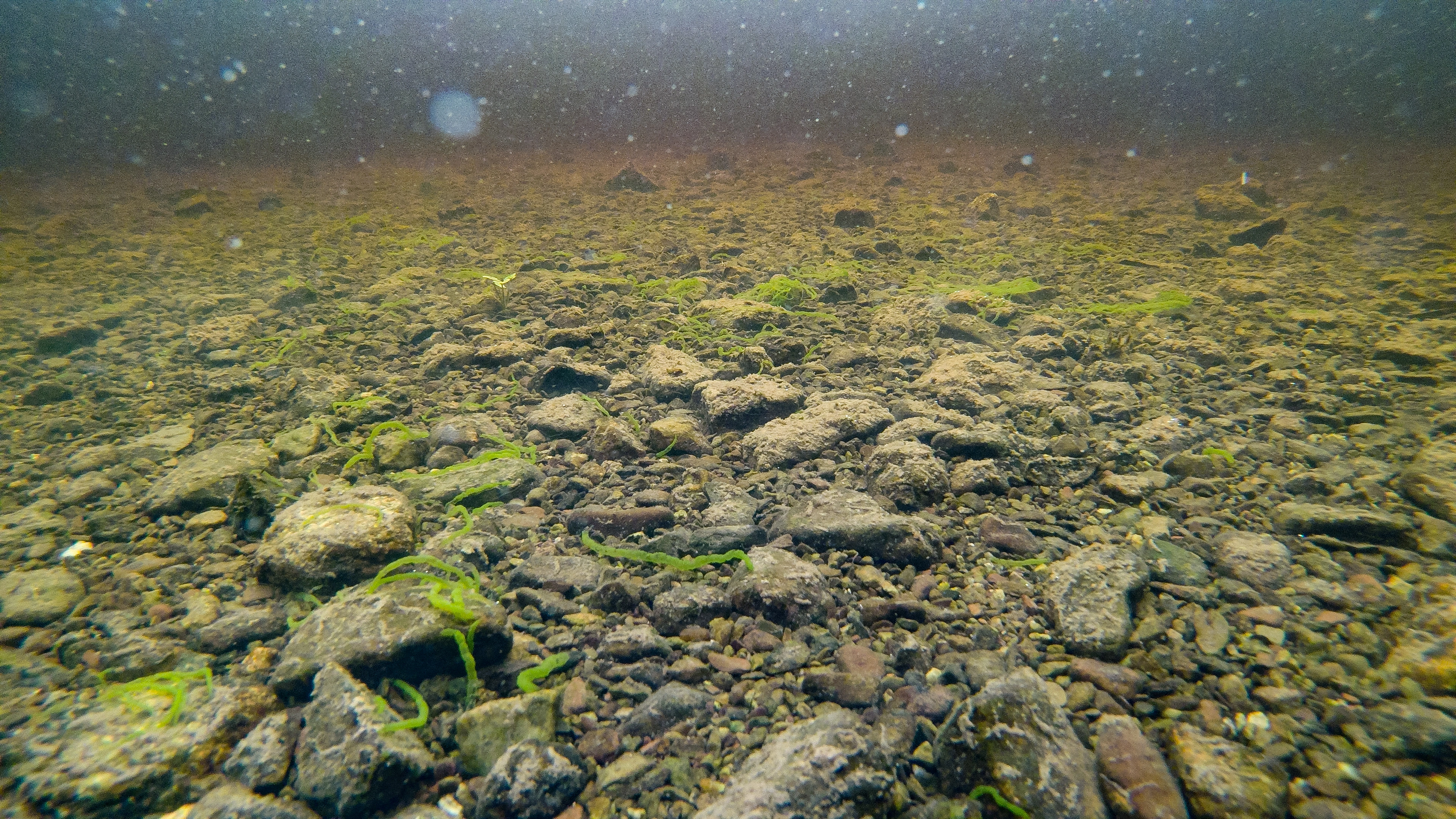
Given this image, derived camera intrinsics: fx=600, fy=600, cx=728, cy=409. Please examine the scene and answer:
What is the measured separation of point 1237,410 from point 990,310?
1702mm

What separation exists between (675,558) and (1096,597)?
54.3 inches

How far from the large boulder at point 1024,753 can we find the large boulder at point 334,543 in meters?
1.98

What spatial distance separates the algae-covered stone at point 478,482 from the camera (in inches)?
104

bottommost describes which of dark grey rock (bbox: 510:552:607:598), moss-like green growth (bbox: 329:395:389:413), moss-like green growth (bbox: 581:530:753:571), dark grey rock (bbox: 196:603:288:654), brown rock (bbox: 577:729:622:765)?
brown rock (bbox: 577:729:622:765)

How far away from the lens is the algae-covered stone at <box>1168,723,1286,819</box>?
1302 mm

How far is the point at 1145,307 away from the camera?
172 inches

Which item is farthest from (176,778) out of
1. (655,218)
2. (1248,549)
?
(655,218)

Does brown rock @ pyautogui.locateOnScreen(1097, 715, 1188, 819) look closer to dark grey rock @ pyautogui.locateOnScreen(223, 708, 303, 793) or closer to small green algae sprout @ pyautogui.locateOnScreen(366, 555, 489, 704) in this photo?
small green algae sprout @ pyautogui.locateOnScreen(366, 555, 489, 704)

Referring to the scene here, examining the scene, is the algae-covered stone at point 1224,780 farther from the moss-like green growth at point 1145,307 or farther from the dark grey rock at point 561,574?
the moss-like green growth at point 1145,307

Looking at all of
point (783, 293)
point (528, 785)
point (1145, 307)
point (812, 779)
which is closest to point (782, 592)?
point (812, 779)

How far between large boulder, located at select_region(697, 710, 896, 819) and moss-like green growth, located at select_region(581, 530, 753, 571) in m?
0.64

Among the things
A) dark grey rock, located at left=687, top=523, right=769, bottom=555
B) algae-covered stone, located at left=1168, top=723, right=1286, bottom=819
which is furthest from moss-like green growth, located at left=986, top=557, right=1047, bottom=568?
dark grey rock, located at left=687, top=523, right=769, bottom=555

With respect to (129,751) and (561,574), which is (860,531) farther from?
(129,751)

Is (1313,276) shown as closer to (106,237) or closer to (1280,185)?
(1280,185)
